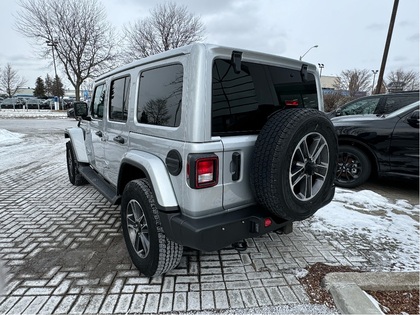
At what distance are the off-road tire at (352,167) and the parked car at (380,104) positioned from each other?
103 centimetres

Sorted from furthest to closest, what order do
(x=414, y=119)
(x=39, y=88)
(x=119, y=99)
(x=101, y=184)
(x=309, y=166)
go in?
(x=39, y=88) < (x=414, y=119) < (x=101, y=184) < (x=119, y=99) < (x=309, y=166)

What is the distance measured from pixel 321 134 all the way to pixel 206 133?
1057 millimetres

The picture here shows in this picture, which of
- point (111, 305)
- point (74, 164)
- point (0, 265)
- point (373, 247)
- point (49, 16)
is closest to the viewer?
point (111, 305)

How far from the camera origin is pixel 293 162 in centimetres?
230

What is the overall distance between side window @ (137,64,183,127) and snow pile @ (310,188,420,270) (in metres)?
2.58

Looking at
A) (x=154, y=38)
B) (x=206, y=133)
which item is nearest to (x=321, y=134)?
(x=206, y=133)

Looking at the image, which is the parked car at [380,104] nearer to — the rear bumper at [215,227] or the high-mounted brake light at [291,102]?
the high-mounted brake light at [291,102]

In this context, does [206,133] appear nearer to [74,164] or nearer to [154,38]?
[74,164]

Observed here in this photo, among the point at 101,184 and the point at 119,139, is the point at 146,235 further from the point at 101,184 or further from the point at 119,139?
the point at 101,184

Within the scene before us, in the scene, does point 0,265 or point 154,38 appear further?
point 154,38

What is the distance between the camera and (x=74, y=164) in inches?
204

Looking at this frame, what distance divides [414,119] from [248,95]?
3.67 metres

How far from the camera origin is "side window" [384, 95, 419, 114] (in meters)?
4.82

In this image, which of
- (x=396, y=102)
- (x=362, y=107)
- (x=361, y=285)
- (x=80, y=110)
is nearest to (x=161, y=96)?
(x=361, y=285)
